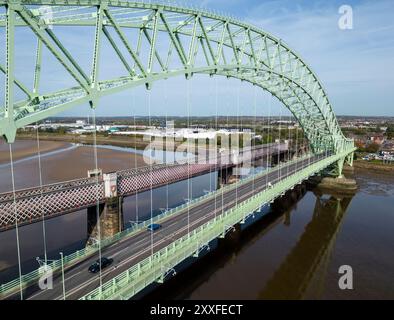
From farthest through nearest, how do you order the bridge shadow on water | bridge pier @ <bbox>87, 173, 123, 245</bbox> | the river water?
bridge pier @ <bbox>87, 173, 123, 245</bbox>, the river water, the bridge shadow on water

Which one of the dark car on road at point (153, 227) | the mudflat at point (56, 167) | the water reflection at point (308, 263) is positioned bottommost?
the water reflection at point (308, 263)

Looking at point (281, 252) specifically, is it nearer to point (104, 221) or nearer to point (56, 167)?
point (104, 221)

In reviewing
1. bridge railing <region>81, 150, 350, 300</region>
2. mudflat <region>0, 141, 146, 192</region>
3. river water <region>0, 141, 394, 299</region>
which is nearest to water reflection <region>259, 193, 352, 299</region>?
river water <region>0, 141, 394, 299</region>

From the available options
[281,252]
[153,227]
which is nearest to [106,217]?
[153,227]

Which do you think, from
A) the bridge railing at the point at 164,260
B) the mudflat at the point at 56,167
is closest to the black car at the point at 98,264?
the bridge railing at the point at 164,260

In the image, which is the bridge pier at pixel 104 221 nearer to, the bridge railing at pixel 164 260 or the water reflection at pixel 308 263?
the bridge railing at pixel 164 260

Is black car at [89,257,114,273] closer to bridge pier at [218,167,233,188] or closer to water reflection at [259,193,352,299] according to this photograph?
water reflection at [259,193,352,299]
